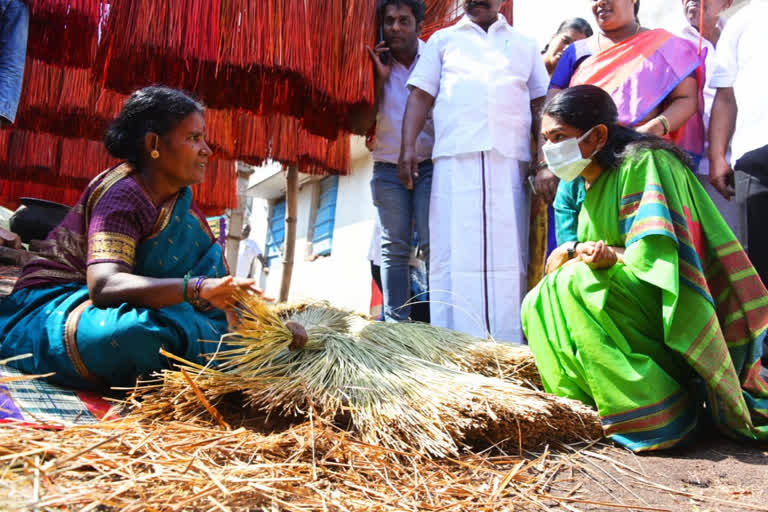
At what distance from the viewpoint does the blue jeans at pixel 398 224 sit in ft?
11.0

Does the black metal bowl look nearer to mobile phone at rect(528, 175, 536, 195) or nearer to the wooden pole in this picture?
the wooden pole

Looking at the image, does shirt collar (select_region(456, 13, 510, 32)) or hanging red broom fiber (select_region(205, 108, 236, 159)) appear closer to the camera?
shirt collar (select_region(456, 13, 510, 32))

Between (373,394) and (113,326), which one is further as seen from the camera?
(113,326)

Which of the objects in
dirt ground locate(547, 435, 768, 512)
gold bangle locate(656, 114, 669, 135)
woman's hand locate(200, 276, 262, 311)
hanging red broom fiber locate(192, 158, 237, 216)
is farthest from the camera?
hanging red broom fiber locate(192, 158, 237, 216)

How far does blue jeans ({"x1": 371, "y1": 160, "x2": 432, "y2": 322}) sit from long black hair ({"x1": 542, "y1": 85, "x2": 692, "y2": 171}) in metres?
1.17

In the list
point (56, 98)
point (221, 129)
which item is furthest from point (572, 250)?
point (56, 98)

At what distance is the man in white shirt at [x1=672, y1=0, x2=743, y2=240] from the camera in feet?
10.6

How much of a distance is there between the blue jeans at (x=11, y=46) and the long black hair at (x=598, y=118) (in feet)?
8.95

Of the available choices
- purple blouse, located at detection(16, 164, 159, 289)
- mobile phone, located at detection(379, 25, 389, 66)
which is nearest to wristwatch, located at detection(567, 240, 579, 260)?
purple blouse, located at detection(16, 164, 159, 289)

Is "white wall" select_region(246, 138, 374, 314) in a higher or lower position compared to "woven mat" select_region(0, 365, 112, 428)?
higher

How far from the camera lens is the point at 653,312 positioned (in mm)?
2049

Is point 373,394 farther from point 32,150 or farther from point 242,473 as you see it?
point 32,150

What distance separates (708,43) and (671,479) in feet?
8.55

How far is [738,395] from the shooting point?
1876mm
